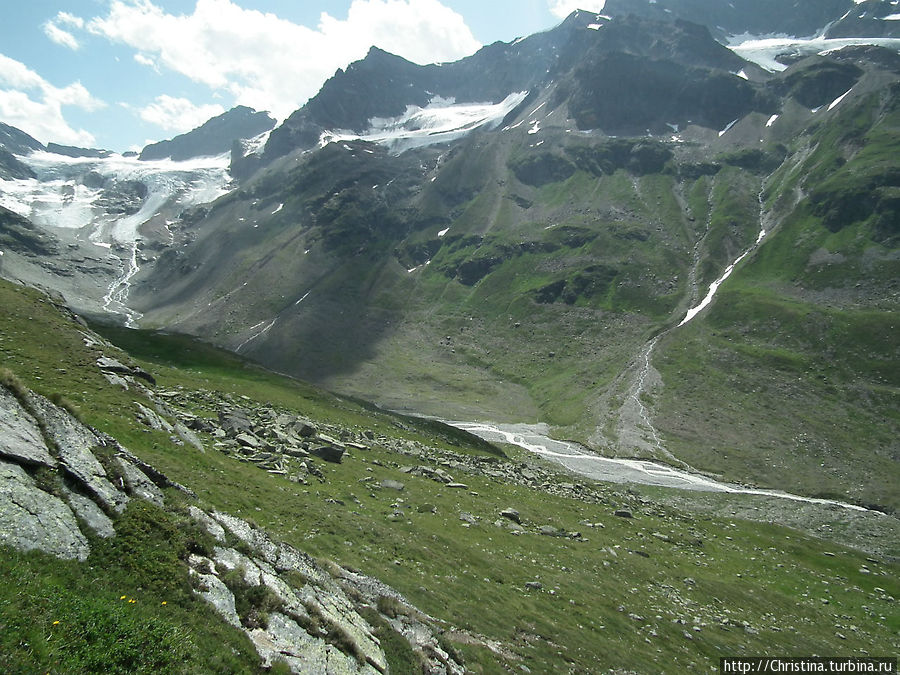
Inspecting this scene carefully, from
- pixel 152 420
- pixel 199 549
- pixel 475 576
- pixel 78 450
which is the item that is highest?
pixel 78 450

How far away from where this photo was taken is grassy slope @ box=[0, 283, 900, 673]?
A: 11523 mm

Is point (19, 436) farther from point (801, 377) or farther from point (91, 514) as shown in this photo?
point (801, 377)

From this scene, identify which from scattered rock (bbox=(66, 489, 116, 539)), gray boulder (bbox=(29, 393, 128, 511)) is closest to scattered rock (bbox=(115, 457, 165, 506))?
gray boulder (bbox=(29, 393, 128, 511))

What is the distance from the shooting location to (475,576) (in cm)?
2877

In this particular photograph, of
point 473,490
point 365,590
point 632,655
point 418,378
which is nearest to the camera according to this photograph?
point 365,590

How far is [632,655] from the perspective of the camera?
1017 inches

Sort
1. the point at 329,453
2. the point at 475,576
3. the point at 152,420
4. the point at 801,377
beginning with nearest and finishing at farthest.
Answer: the point at 475,576 → the point at 152,420 → the point at 329,453 → the point at 801,377

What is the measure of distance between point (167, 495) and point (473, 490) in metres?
36.6

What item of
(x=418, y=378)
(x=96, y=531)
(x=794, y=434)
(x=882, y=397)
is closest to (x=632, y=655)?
(x=96, y=531)

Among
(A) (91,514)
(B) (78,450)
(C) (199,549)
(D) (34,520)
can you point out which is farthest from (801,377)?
(D) (34,520)

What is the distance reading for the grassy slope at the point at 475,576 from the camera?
1152 centimetres

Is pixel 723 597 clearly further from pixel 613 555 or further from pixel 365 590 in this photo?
pixel 365 590

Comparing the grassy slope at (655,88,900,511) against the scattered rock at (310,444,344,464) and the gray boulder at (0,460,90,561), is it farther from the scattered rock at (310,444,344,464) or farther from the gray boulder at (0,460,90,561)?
the gray boulder at (0,460,90,561)

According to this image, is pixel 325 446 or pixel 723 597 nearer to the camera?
pixel 723 597
